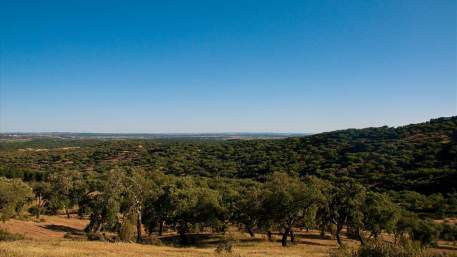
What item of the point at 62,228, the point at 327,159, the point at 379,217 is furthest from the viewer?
the point at 327,159

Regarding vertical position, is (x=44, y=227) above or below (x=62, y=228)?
above

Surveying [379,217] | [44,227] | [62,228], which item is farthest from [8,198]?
[379,217]

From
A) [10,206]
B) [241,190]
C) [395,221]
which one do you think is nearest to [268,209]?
[395,221]

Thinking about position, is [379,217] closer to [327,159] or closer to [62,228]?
[62,228]

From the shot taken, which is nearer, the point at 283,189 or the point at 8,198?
the point at 283,189

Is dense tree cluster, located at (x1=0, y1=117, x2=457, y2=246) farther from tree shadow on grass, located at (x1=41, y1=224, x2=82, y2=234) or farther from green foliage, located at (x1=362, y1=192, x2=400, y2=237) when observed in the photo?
tree shadow on grass, located at (x1=41, y1=224, x2=82, y2=234)

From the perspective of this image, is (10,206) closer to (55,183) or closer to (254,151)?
(55,183)

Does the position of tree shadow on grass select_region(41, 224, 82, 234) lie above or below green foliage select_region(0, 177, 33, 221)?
below

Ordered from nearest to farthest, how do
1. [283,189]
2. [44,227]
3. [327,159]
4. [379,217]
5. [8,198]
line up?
[283,189], [8,198], [379,217], [44,227], [327,159]

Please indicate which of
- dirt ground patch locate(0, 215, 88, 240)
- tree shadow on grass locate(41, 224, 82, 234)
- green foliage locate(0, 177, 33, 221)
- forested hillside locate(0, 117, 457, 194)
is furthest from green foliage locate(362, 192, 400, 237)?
green foliage locate(0, 177, 33, 221)

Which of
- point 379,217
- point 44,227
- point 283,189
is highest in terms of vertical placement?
point 283,189
